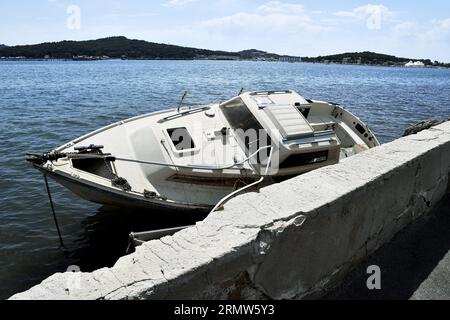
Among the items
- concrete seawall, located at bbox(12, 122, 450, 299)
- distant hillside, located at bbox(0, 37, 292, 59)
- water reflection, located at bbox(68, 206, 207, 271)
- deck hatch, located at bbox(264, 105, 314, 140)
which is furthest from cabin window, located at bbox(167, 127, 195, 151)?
distant hillside, located at bbox(0, 37, 292, 59)

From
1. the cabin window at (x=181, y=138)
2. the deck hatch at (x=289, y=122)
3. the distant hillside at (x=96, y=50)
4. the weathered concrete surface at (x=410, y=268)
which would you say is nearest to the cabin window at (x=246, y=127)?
the deck hatch at (x=289, y=122)

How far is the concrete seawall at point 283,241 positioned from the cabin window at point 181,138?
17.8 feet

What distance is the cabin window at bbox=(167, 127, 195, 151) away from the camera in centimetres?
955

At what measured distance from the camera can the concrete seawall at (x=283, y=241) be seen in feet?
8.75

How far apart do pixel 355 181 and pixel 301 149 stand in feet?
15.4

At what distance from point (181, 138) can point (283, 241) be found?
6.83 meters

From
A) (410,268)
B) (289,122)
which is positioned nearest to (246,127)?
(289,122)

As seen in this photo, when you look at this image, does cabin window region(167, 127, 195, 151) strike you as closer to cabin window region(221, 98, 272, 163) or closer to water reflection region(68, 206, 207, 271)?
cabin window region(221, 98, 272, 163)

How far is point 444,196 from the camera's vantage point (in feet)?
18.9

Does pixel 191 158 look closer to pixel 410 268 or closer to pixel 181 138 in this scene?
pixel 181 138

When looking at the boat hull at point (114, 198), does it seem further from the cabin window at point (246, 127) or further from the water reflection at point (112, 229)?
the cabin window at point (246, 127)

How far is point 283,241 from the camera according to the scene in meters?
3.23
